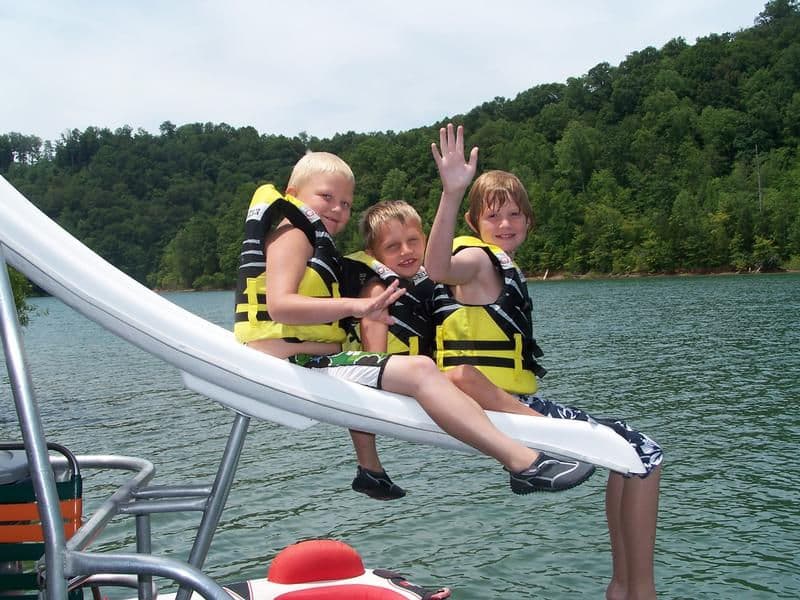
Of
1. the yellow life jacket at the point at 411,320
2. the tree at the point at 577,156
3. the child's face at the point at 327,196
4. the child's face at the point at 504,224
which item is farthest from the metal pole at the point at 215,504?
the tree at the point at 577,156

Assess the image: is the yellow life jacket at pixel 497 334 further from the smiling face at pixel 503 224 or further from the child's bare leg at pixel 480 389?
the child's bare leg at pixel 480 389

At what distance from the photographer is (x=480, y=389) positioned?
335cm

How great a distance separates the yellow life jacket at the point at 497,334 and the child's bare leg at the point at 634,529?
646mm

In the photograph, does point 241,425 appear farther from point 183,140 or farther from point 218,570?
point 183,140

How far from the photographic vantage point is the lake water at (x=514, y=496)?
930 cm

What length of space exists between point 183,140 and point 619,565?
137505 millimetres

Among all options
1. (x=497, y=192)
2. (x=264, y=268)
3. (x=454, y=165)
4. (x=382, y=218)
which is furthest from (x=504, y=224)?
(x=264, y=268)

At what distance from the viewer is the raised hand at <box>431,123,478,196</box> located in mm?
3045

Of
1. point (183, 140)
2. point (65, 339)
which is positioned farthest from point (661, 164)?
point (65, 339)

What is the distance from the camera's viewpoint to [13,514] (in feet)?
8.33

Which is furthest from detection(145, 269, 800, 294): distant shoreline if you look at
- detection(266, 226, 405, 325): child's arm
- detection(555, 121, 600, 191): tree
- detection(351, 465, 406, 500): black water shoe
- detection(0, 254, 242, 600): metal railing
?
detection(0, 254, 242, 600): metal railing

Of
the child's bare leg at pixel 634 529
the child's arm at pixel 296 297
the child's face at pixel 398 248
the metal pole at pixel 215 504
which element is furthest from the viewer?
the child's face at pixel 398 248

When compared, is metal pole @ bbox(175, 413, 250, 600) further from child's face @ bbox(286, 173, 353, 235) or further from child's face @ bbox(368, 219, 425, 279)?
child's face @ bbox(368, 219, 425, 279)

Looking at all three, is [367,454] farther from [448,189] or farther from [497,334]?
[448,189]
